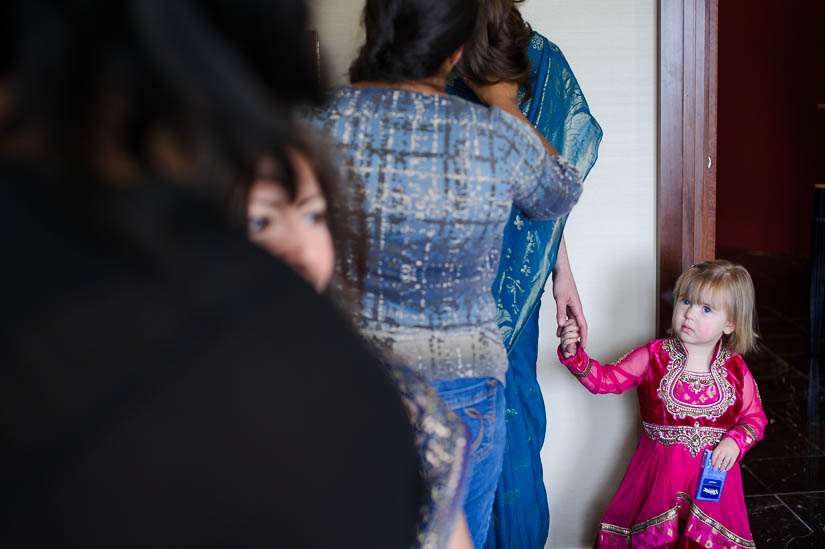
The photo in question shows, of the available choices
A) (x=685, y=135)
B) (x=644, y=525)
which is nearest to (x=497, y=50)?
(x=685, y=135)

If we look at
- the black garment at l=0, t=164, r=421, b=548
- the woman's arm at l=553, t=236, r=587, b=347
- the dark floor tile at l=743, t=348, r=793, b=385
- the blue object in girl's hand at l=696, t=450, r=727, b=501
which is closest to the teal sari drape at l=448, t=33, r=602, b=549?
the woman's arm at l=553, t=236, r=587, b=347

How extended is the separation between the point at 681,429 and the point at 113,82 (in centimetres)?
188

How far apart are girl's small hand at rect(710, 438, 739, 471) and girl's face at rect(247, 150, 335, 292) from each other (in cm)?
161

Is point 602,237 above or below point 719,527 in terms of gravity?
above

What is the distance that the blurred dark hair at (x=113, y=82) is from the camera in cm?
32

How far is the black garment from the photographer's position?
0.31 m

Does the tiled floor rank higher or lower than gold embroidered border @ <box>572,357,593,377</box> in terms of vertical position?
lower

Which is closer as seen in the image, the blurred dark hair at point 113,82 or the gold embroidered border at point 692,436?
the blurred dark hair at point 113,82

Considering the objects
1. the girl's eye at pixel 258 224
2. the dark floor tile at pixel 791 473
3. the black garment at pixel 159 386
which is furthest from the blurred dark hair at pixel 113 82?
the dark floor tile at pixel 791 473

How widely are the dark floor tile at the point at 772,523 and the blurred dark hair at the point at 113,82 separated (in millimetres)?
2453

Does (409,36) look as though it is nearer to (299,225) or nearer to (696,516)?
(299,225)

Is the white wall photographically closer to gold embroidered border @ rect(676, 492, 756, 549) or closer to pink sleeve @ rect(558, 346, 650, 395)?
pink sleeve @ rect(558, 346, 650, 395)

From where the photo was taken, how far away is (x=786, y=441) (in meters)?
3.12

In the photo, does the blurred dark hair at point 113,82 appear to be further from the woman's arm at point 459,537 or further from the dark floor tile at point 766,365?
the dark floor tile at point 766,365
